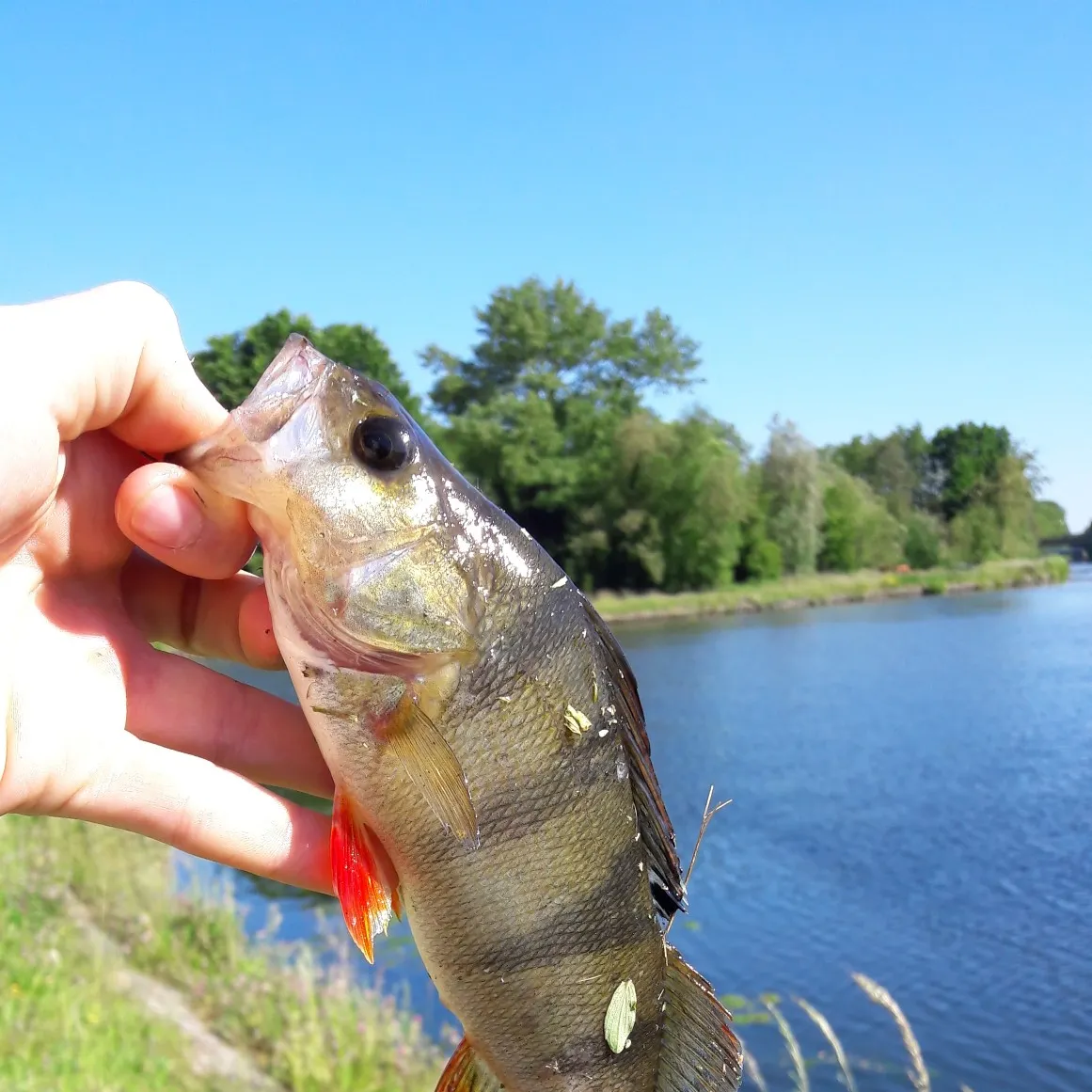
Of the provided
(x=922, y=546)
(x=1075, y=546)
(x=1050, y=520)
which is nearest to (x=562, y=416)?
(x=922, y=546)

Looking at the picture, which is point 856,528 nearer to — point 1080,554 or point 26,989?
point 1080,554

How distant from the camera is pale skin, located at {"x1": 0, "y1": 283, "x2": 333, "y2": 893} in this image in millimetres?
2039

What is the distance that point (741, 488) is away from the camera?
47.8 meters

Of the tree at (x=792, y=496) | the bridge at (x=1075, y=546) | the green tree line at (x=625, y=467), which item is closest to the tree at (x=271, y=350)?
the green tree line at (x=625, y=467)

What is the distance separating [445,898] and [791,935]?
30.3 feet

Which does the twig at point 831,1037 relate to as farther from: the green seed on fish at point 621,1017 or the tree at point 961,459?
the tree at point 961,459

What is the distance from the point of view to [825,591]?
148ft

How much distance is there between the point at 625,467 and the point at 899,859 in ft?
115

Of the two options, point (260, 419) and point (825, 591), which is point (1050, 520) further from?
point (260, 419)

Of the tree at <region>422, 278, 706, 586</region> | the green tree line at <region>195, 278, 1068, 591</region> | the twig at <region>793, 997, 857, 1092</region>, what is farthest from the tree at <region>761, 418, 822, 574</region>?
the twig at <region>793, 997, 857, 1092</region>

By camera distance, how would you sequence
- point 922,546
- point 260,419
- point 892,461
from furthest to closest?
1. point 892,461
2. point 922,546
3. point 260,419

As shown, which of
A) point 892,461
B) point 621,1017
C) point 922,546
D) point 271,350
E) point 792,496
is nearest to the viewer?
point 621,1017

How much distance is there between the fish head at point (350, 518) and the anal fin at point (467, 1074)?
0.96m

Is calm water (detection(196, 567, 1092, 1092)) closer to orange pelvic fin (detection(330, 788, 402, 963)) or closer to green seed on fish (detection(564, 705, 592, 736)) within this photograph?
orange pelvic fin (detection(330, 788, 402, 963))
